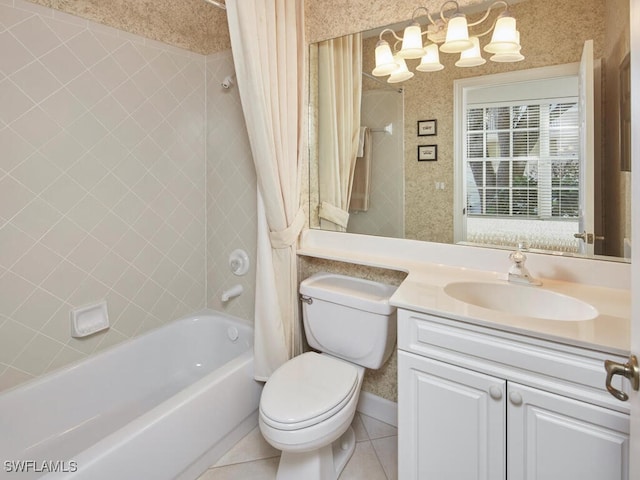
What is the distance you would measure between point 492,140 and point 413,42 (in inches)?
22.9

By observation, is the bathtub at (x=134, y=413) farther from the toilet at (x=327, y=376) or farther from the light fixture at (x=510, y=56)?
the light fixture at (x=510, y=56)

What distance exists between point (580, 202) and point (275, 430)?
56.7 inches

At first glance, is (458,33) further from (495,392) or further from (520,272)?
(495,392)

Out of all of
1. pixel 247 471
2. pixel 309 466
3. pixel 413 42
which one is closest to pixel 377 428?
pixel 309 466

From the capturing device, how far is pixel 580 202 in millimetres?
1388

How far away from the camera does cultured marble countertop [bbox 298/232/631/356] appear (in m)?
0.95

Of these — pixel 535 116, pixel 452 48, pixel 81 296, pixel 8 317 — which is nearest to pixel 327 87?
pixel 452 48

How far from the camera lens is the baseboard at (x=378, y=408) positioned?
1.94 metres

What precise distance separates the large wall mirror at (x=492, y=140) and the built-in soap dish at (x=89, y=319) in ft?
4.23

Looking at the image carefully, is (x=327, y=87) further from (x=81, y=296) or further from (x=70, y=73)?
(x=81, y=296)

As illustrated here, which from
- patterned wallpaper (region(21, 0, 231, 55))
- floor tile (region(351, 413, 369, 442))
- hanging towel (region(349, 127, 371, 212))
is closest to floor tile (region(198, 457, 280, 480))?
floor tile (region(351, 413, 369, 442))

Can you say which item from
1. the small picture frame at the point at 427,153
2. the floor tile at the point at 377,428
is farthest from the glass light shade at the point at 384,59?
the floor tile at the point at 377,428

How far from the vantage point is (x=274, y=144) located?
64.2 inches

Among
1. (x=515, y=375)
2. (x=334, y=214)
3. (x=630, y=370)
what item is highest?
(x=334, y=214)
